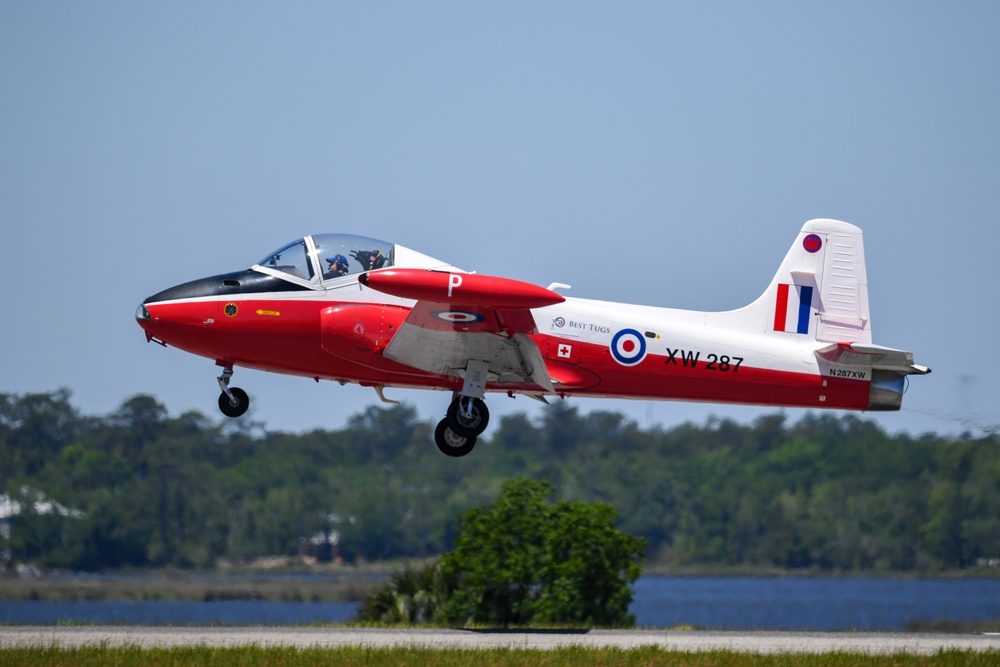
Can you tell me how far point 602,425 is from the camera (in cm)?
6119

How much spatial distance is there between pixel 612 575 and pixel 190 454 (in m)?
25.1

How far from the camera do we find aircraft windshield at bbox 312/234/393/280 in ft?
64.3

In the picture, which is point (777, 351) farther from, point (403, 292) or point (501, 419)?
point (501, 419)

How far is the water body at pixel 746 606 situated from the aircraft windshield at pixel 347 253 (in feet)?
62.6

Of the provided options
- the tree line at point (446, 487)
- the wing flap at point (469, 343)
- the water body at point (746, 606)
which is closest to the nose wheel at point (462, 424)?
the wing flap at point (469, 343)

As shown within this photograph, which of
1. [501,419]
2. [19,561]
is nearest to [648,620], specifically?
[501,419]

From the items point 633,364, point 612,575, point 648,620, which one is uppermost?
point 633,364

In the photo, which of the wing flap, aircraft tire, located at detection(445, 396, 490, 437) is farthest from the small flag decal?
aircraft tire, located at detection(445, 396, 490, 437)

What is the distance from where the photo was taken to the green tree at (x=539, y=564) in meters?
34.1

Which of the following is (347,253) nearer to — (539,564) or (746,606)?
(539,564)

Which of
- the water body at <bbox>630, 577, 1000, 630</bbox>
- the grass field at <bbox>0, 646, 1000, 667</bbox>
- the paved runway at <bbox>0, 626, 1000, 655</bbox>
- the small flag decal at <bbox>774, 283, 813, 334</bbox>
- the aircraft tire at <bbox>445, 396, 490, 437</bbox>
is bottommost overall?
the water body at <bbox>630, 577, 1000, 630</bbox>

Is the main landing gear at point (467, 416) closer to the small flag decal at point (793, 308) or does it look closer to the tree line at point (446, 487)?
the small flag decal at point (793, 308)

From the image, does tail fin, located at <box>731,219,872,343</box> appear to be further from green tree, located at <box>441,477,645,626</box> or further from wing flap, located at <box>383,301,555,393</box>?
green tree, located at <box>441,477,645,626</box>

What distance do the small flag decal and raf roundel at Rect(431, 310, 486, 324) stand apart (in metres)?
5.31
